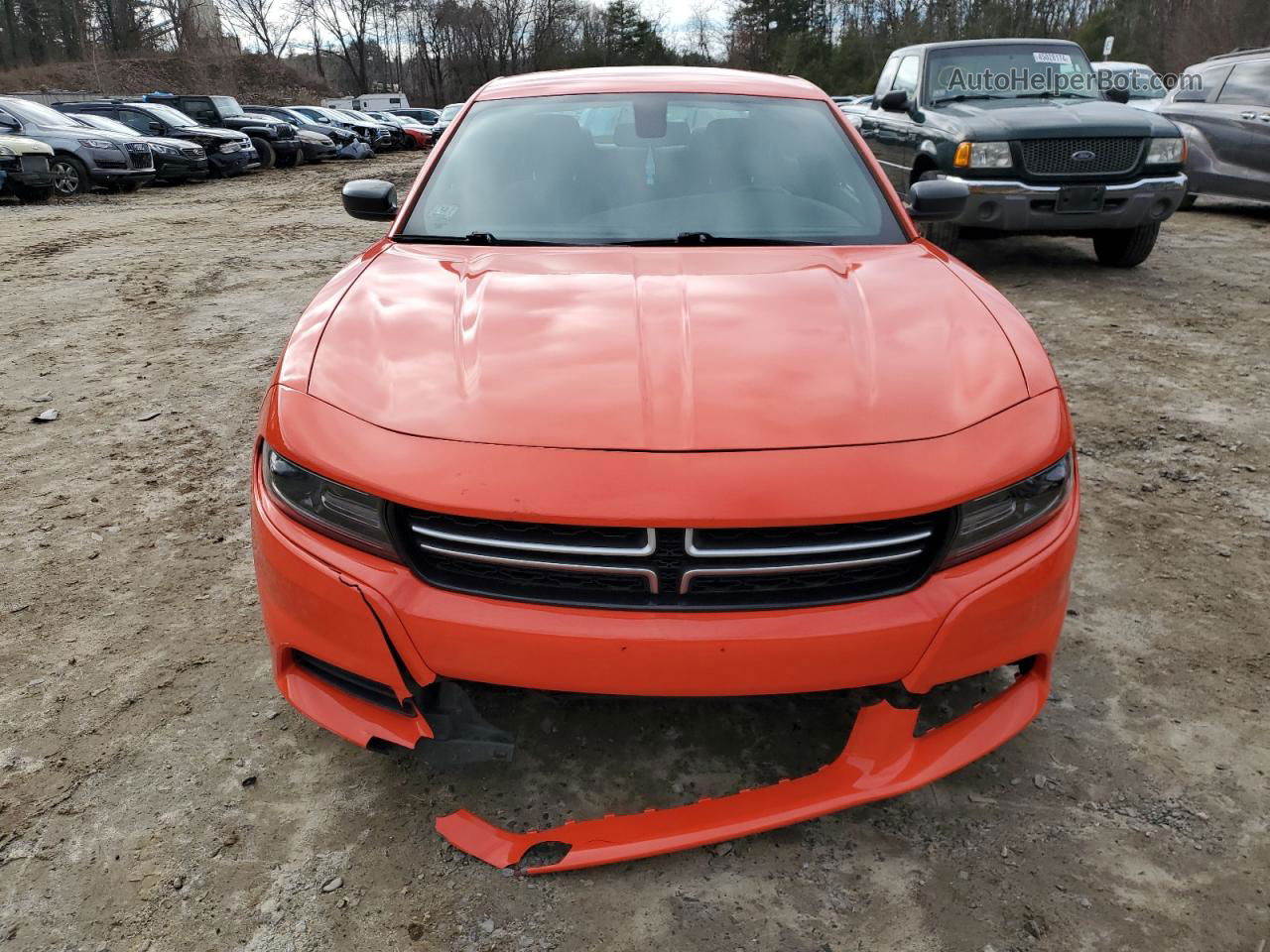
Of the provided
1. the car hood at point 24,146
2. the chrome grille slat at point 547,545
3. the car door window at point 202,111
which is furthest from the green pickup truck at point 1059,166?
the car door window at point 202,111

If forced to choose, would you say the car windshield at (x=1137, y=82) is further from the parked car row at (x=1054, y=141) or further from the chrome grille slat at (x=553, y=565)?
the chrome grille slat at (x=553, y=565)

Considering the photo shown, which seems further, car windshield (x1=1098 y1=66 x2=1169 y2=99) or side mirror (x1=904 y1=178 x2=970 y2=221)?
car windshield (x1=1098 y1=66 x2=1169 y2=99)

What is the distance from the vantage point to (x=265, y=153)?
21375mm

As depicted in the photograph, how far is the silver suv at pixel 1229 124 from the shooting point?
8.66 meters

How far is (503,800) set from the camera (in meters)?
1.95

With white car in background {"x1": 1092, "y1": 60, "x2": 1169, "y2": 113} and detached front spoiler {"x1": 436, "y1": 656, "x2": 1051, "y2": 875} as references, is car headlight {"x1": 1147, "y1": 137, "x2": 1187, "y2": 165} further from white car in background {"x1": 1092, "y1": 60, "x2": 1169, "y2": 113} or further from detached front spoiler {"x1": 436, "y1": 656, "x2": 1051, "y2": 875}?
white car in background {"x1": 1092, "y1": 60, "x2": 1169, "y2": 113}

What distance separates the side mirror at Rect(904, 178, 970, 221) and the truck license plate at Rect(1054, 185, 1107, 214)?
3716 mm

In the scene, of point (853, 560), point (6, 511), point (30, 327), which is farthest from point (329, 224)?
point (853, 560)

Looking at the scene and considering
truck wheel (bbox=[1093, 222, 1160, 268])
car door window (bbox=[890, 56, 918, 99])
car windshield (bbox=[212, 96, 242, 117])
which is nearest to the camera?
truck wheel (bbox=[1093, 222, 1160, 268])

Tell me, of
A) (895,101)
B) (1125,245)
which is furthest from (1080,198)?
(895,101)

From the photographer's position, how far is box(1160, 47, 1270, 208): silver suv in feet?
28.4

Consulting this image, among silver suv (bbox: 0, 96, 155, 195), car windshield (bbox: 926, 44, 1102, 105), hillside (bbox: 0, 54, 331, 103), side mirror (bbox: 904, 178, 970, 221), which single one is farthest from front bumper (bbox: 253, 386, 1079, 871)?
hillside (bbox: 0, 54, 331, 103)

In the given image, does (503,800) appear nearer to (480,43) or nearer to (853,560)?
(853,560)

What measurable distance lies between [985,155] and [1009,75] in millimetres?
1527
